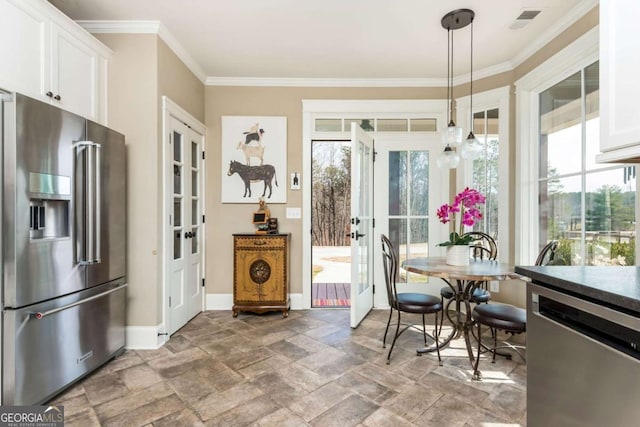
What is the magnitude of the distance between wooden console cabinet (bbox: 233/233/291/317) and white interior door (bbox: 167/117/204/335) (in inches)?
19.1

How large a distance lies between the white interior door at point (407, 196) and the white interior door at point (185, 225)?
215 cm

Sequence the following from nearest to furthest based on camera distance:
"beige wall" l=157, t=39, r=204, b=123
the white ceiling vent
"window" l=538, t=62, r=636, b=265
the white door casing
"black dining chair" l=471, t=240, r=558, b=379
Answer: "black dining chair" l=471, t=240, r=558, b=379, "window" l=538, t=62, r=636, b=265, the white ceiling vent, "beige wall" l=157, t=39, r=204, b=123, the white door casing

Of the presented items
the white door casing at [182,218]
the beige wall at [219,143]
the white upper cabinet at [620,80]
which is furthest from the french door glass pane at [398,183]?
the white upper cabinet at [620,80]

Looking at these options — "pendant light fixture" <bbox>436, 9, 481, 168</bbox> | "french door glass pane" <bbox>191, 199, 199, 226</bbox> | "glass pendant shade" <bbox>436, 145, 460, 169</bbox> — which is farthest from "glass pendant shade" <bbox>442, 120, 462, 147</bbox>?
"french door glass pane" <bbox>191, 199, 199, 226</bbox>

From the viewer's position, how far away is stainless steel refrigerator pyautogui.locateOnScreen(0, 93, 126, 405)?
1.64 metres

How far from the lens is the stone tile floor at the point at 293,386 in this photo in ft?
5.75

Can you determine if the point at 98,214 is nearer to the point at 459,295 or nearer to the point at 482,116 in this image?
the point at 459,295

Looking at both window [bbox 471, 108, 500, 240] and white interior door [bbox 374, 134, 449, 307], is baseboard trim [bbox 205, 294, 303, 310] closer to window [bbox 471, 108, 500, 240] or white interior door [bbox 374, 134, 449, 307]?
white interior door [bbox 374, 134, 449, 307]

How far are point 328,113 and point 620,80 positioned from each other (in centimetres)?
295

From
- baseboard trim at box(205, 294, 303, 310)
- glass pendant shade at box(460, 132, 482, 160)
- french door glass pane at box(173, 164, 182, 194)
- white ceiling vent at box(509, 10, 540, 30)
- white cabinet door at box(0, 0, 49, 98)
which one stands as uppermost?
white ceiling vent at box(509, 10, 540, 30)

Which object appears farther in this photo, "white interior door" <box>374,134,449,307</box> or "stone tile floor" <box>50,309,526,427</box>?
"white interior door" <box>374,134,449,307</box>

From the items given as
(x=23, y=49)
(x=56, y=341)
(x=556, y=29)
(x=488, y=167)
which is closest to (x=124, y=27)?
(x=23, y=49)

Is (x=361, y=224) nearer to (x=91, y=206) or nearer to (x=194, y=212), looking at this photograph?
(x=194, y=212)

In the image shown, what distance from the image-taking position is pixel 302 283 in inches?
148
